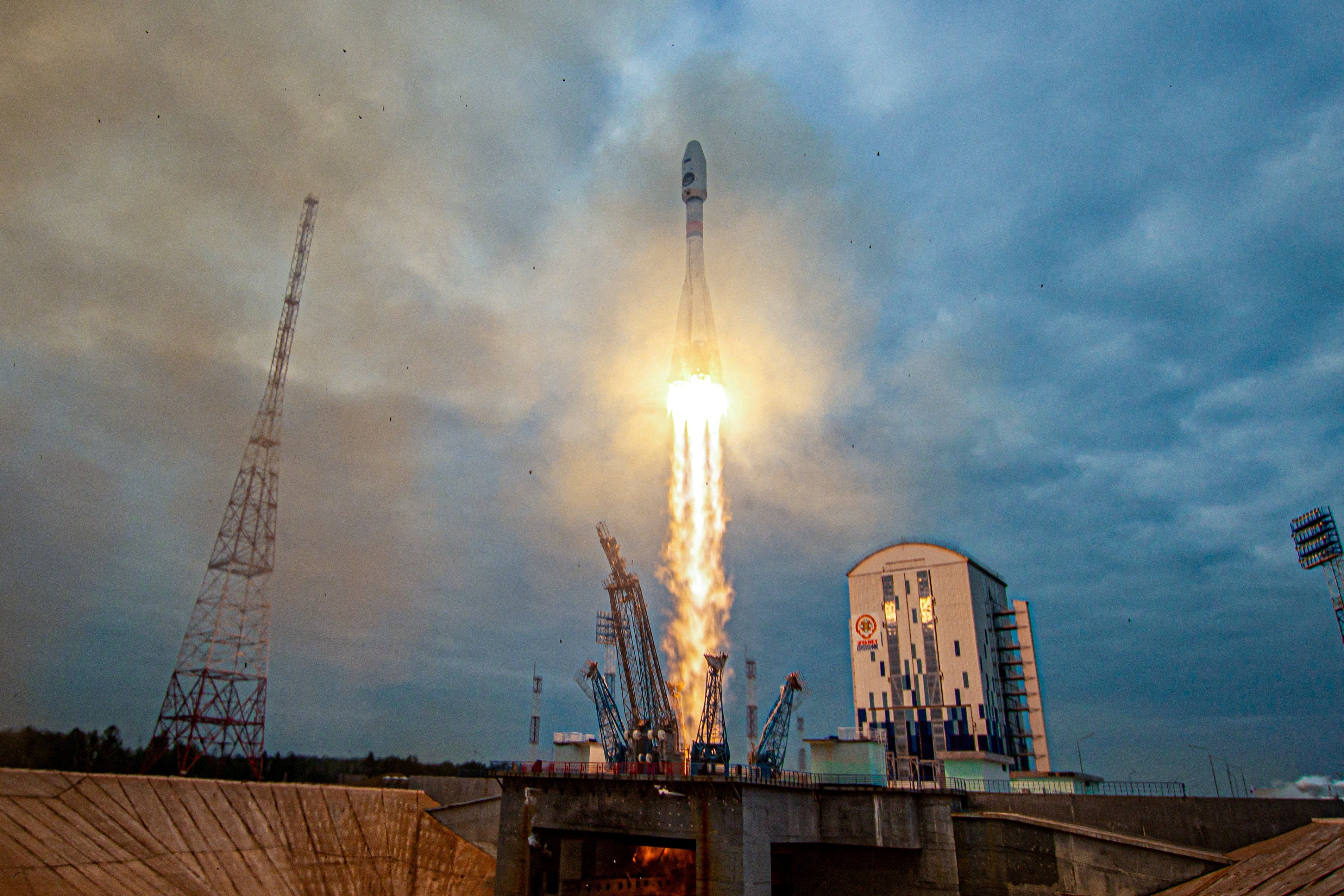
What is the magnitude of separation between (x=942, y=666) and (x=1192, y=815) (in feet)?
120

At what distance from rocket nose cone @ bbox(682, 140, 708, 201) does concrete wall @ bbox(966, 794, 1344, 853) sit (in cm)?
4532

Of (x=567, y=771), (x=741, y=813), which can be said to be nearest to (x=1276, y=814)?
(x=741, y=813)

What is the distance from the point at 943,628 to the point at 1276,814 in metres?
38.8

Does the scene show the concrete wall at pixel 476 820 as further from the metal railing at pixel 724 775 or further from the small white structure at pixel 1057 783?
the small white structure at pixel 1057 783

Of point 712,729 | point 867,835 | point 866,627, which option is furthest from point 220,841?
point 866,627

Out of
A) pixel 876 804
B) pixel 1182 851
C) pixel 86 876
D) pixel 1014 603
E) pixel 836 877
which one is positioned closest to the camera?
pixel 86 876

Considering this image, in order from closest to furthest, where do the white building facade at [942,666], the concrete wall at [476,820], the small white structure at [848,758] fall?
1. the small white structure at [848,758]
2. the concrete wall at [476,820]
3. the white building facade at [942,666]

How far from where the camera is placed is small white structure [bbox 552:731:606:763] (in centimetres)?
8162

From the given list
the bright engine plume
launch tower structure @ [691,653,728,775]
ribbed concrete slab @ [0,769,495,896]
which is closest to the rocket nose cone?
the bright engine plume

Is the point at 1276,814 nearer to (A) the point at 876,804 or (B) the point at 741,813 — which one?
(A) the point at 876,804

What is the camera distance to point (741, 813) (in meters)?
37.8

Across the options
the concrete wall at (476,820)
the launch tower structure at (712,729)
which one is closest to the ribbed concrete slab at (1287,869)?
the launch tower structure at (712,729)

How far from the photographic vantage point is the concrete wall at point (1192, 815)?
35.3m

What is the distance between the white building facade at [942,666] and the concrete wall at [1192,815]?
2877 centimetres
